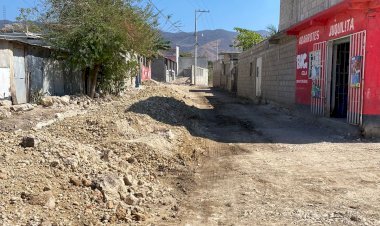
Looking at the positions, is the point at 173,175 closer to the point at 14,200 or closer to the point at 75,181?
the point at 75,181

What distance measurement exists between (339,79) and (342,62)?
54 centimetres

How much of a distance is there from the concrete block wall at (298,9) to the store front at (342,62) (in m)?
0.61

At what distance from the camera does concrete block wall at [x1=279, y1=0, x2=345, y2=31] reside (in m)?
13.9

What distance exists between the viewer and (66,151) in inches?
244

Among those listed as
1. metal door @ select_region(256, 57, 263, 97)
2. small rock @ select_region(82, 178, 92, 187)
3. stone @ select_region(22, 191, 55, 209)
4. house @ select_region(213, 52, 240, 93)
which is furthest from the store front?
house @ select_region(213, 52, 240, 93)

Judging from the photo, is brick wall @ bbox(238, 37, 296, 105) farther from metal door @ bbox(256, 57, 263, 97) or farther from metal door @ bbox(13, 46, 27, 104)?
metal door @ bbox(13, 46, 27, 104)

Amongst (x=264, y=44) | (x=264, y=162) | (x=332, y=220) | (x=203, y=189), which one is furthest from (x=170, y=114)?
(x=264, y=44)

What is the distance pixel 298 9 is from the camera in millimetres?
16812

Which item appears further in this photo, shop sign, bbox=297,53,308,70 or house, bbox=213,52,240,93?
house, bbox=213,52,240,93

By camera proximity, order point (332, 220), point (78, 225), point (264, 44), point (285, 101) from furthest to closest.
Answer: point (264, 44) < point (285, 101) < point (332, 220) < point (78, 225)

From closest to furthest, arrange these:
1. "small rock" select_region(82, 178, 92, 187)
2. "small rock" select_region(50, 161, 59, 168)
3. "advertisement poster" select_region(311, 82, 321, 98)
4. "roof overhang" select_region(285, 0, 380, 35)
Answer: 1. "small rock" select_region(82, 178, 92, 187)
2. "small rock" select_region(50, 161, 59, 168)
3. "roof overhang" select_region(285, 0, 380, 35)
4. "advertisement poster" select_region(311, 82, 321, 98)

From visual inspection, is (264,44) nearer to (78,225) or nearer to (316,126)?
(316,126)

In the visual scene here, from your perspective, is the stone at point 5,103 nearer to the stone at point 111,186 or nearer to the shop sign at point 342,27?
the stone at point 111,186

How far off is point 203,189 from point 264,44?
16977 millimetres
